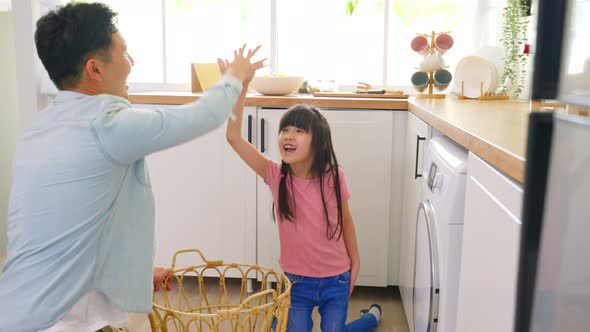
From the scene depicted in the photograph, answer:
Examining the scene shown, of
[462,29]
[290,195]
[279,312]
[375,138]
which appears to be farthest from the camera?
[462,29]

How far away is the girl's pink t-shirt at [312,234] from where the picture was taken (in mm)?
1871

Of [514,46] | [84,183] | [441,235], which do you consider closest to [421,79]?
[514,46]

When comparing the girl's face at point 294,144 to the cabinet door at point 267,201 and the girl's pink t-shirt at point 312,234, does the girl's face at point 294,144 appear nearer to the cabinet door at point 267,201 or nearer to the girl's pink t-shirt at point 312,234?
the girl's pink t-shirt at point 312,234

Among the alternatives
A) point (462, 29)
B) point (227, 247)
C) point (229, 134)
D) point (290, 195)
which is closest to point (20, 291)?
point (229, 134)

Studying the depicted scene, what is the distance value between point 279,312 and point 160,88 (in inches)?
83.2

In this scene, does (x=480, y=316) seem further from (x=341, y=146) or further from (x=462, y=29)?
(x=462, y=29)

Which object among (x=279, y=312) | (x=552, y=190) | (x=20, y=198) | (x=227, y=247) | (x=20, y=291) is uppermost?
(x=552, y=190)

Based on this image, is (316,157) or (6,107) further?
(6,107)

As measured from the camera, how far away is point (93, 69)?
1204 mm

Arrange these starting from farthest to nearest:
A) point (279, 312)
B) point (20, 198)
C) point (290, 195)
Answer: point (290, 195), point (279, 312), point (20, 198)

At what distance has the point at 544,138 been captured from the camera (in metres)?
0.54

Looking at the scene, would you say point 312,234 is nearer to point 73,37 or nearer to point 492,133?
point 492,133

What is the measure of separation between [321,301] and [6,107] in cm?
202

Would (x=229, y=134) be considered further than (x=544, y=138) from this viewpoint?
Yes
